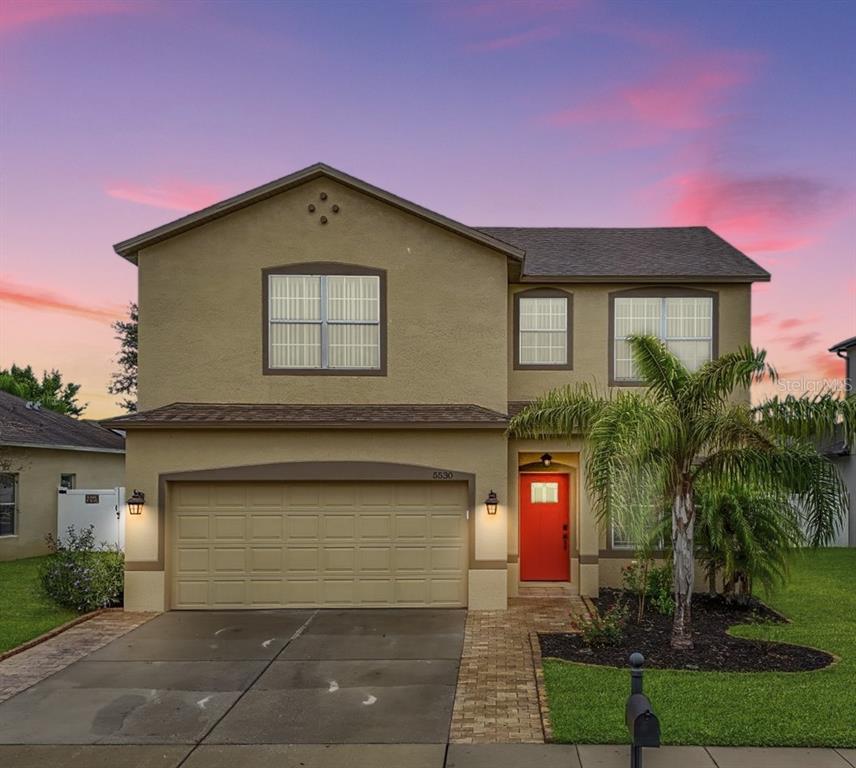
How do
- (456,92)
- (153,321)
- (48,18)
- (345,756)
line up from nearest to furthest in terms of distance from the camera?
(345,756) < (153,321) < (48,18) < (456,92)

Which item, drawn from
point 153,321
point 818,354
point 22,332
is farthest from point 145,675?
point 22,332

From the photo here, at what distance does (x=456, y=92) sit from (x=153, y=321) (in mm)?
9850

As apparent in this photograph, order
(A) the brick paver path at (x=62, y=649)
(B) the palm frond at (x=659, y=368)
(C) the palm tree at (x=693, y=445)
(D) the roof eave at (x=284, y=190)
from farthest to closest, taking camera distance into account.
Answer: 1. (D) the roof eave at (x=284, y=190)
2. (B) the palm frond at (x=659, y=368)
3. (C) the palm tree at (x=693, y=445)
4. (A) the brick paver path at (x=62, y=649)

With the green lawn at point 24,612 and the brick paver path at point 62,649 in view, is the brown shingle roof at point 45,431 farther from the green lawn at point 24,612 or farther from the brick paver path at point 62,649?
the brick paver path at point 62,649

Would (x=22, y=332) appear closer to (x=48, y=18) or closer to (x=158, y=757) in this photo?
(x=48, y=18)

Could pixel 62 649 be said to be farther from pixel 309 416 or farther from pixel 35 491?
pixel 35 491

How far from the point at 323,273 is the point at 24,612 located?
328 inches

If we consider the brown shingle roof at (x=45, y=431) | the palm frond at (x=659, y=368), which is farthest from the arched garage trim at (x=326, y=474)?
the brown shingle roof at (x=45, y=431)

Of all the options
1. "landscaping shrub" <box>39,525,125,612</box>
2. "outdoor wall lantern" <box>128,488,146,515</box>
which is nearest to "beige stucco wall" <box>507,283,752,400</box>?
"outdoor wall lantern" <box>128,488,146,515</box>

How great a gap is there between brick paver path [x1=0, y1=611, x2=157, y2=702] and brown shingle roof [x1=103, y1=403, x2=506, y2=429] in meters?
3.38

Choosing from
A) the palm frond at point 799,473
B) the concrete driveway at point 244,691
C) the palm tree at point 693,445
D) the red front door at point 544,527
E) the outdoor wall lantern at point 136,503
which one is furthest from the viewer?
the red front door at point 544,527

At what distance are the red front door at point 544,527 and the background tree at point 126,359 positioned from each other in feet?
119

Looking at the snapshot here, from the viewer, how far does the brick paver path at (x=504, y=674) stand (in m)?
7.36

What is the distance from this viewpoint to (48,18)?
15.0 metres
